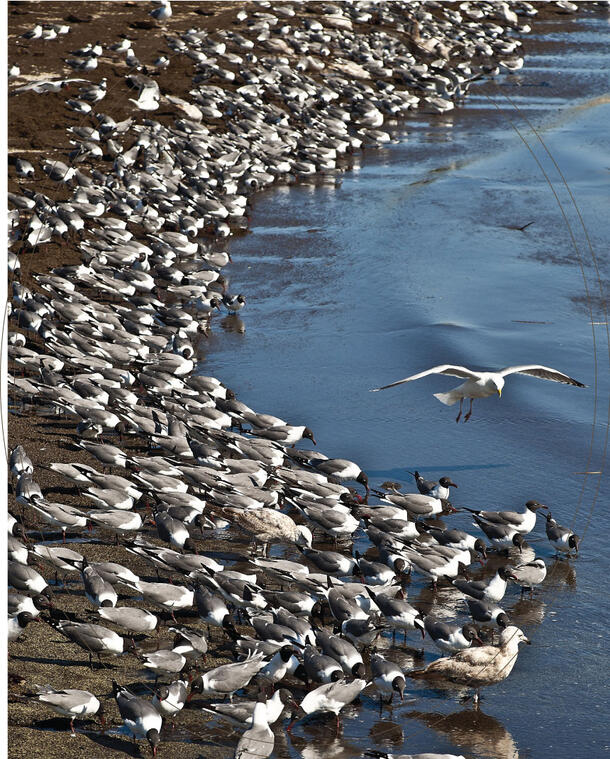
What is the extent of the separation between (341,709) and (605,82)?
34.9 metres

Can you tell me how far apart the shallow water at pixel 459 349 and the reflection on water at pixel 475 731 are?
0.02 metres

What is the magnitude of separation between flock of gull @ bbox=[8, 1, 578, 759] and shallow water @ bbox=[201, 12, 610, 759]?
0.42 meters

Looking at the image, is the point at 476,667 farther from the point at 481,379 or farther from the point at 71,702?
the point at 481,379

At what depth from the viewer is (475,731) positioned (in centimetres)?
1045

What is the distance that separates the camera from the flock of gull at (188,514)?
11.0 m

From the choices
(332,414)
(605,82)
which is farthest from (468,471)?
(605,82)

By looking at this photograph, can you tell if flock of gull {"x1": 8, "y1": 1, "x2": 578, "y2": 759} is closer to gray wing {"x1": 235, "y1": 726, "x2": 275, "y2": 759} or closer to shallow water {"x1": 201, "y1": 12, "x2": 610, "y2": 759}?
gray wing {"x1": 235, "y1": 726, "x2": 275, "y2": 759}

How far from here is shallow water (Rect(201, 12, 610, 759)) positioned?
10.9 metres

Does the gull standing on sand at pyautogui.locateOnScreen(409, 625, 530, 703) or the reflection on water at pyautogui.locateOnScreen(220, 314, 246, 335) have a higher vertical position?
the reflection on water at pyautogui.locateOnScreen(220, 314, 246, 335)

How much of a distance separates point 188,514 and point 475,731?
15.5 ft

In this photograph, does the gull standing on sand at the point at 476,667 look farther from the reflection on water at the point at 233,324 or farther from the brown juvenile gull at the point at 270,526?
the reflection on water at the point at 233,324

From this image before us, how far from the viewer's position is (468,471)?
16078 mm

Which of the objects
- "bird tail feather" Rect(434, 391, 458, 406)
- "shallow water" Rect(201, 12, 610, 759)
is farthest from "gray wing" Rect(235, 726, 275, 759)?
"bird tail feather" Rect(434, 391, 458, 406)

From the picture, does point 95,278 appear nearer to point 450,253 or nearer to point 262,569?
point 450,253
